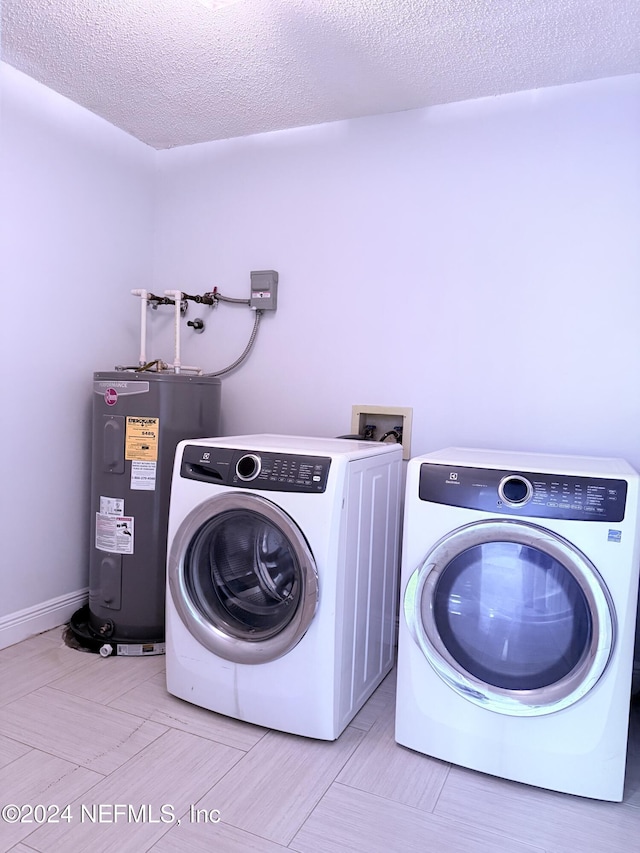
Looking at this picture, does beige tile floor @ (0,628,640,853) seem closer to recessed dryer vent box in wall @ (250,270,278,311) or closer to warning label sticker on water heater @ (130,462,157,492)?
warning label sticker on water heater @ (130,462,157,492)

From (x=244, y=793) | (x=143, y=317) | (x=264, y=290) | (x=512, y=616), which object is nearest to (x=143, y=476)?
(x=143, y=317)

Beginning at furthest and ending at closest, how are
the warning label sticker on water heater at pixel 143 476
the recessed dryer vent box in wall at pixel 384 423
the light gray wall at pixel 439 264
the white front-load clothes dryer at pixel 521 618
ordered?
the recessed dryer vent box in wall at pixel 384 423 < the warning label sticker on water heater at pixel 143 476 < the light gray wall at pixel 439 264 < the white front-load clothes dryer at pixel 521 618

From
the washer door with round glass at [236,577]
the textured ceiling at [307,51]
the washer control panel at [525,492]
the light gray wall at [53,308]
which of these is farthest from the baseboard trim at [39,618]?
the textured ceiling at [307,51]

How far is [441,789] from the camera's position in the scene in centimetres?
152

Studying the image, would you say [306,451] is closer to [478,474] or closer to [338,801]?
[478,474]

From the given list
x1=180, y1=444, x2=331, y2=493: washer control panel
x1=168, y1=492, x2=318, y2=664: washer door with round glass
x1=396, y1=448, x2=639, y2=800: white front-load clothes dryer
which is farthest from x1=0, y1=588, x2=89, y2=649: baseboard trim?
x1=396, y1=448, x2=639, y2=800: white front-load clothes dryer

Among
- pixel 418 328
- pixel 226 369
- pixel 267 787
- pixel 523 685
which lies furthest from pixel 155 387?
pixel 523 685

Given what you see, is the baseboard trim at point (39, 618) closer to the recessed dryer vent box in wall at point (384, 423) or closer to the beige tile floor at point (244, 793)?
the beige tile floor at point (244, 793)

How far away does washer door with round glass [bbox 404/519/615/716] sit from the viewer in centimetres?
146

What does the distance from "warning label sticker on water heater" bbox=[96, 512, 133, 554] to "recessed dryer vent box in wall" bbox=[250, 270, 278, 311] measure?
108 centimetres

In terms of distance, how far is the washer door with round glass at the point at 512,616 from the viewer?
1.46 m

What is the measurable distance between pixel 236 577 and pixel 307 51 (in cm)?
177

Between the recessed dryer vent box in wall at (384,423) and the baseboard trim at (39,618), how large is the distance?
1421 millimetres

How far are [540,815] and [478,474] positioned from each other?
85cm
